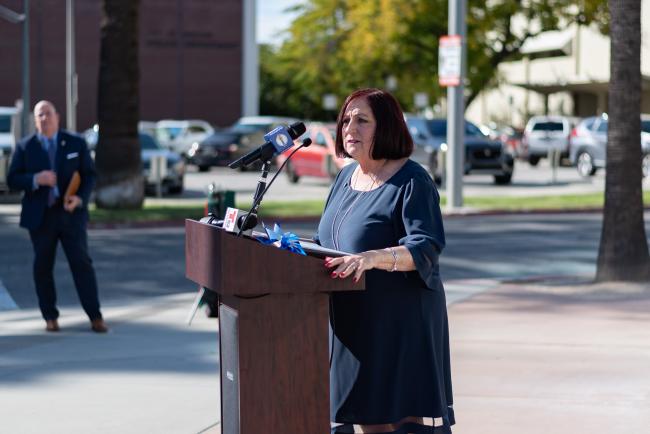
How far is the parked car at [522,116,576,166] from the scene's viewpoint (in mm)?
45625

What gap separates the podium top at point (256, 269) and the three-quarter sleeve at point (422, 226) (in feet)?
0.78

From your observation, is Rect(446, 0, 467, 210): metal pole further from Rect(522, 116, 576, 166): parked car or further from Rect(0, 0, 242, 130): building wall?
Rect(0, 0, 242, 130): building wall

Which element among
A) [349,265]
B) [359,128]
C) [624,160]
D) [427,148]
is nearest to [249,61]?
[427,148]

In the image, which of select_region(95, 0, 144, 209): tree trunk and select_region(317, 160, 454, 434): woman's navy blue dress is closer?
select_region(317, 160, 454, 434): woman's navy blue dress

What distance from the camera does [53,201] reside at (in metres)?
9.87

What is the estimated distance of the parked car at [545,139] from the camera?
4562cm

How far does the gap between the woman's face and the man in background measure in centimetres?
527

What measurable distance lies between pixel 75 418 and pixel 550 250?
10.1 metres

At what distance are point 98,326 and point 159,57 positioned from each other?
54879 millimetres

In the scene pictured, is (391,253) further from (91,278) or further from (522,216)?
(522,216)

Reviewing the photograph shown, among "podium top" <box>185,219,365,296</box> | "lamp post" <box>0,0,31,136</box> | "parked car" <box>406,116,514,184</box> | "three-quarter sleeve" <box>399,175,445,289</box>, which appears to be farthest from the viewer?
"parked car" <box>406,116,514,184</box>

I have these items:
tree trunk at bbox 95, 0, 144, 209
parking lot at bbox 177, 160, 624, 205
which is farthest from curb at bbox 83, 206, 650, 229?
parking lot at bbox 177, 160, 624, 205

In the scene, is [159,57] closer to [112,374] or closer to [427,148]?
[427,148]

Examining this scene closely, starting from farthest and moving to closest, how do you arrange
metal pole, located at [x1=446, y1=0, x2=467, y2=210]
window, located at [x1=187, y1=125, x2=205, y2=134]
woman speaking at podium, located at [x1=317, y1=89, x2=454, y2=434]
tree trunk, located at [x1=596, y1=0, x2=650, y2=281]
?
window, located at [x1=187, y1=125, x2=205, y2=134] → metal pole, located at [x1=446, y1=0, x2=467, y2=210] → tree trunk, located at [x1=596, y1=0, x2=650, y2=281] → woman speaking at podium, located at [x1=317, y1=89, x2=454, y2=434]
